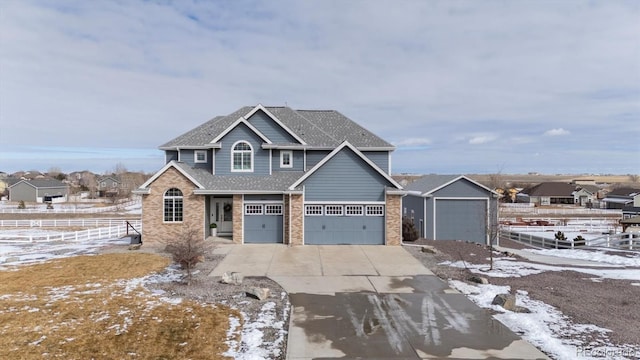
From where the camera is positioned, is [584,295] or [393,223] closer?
[584,295]

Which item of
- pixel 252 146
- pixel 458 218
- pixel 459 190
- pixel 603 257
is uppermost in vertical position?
pixel 252 146

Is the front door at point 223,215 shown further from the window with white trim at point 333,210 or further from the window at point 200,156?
the window with white trim at point 333,210

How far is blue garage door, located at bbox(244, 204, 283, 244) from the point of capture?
23672mm

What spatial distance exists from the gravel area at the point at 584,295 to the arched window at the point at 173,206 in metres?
13.1

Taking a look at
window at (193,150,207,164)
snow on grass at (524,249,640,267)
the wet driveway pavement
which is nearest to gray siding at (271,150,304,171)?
window at (193,150,207,164)

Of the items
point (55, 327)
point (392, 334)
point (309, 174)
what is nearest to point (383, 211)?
point (309, 174)

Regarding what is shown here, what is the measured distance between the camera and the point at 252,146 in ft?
82.0

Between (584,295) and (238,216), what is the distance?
1672 cm

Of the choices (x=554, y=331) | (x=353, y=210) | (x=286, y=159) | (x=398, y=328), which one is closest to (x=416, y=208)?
(x=353, y=210)

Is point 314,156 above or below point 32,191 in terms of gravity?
above

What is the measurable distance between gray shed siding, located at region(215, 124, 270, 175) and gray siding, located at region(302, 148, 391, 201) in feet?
11.1

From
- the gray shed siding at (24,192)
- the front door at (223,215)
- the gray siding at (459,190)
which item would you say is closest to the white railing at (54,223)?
the front door at (223,215)

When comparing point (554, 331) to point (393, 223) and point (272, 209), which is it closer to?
point (393, 223)

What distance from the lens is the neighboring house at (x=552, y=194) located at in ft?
269
